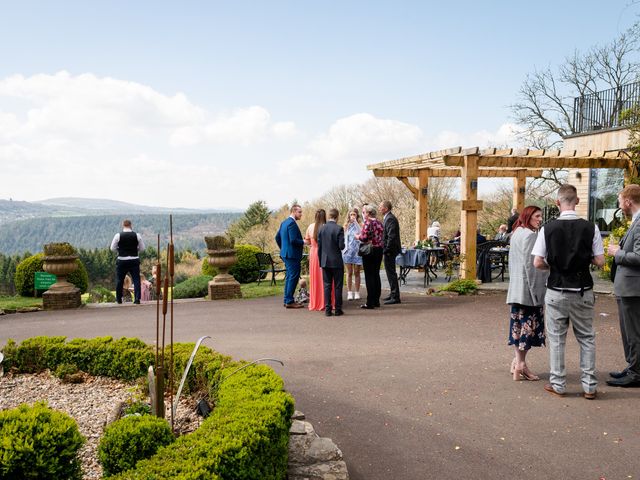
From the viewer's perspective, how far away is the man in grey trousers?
482 cm

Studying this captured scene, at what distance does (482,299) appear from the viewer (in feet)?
35.6

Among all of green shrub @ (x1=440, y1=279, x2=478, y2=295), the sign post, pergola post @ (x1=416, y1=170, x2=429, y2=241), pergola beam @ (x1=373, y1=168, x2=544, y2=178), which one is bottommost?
green shrub @ (x1=440, y1=279, x2=478, y2=295)

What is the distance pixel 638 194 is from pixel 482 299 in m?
5.87

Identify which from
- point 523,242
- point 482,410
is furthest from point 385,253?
point 482,410

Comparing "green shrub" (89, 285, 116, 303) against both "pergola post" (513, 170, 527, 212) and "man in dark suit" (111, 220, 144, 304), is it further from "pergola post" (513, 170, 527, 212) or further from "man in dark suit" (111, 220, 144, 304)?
"pergola post" (513, 170, 527, 212)

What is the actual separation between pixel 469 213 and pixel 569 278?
7591 mm

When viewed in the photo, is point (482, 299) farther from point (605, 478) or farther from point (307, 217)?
point (307, 217)

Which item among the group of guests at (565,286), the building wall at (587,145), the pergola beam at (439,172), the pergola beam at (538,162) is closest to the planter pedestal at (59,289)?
the pergola beam at (538,162)

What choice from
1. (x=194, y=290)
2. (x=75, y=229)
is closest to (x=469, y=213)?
(x=194, y=290)

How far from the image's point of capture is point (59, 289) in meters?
11.2

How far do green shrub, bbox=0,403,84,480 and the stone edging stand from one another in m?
1.26

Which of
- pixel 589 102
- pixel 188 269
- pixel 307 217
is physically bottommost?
pixel 188 269

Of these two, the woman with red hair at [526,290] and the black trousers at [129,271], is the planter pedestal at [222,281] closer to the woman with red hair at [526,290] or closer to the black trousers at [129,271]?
the black trousers at [129,271]

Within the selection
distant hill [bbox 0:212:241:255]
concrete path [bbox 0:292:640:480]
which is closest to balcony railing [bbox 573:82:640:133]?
concrete path [bbox 0:292:640:480]
